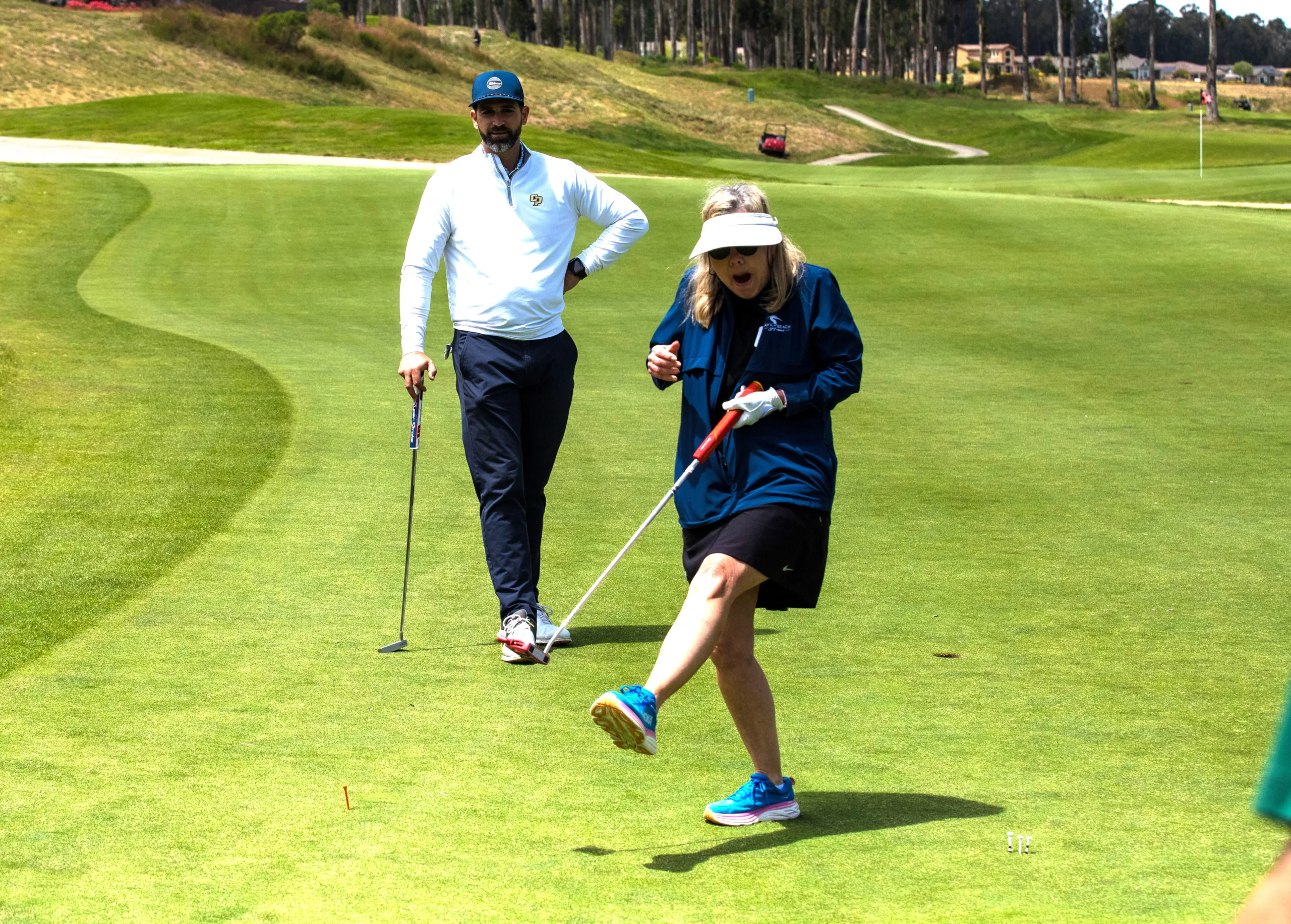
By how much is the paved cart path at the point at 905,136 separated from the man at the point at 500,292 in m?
66.4

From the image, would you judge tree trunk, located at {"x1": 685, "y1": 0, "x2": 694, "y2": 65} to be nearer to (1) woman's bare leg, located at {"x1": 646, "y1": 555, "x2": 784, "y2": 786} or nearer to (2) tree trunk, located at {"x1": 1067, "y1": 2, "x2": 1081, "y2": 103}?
(2) tree trunk, located at {"x1": 1067, "y1": 2, "x2": 1081, "y2": 103}

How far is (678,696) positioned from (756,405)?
1.69 meters

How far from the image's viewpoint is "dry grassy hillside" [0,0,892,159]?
58594mm

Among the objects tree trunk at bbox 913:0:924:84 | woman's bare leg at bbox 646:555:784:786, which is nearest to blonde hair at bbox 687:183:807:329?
woman's bare leg at bbox 646:555:784:786

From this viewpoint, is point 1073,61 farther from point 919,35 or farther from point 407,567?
point 407,567

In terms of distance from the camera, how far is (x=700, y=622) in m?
4.31

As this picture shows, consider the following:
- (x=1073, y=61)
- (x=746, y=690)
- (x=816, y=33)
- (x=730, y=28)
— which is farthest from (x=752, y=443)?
(x=730, y=28)

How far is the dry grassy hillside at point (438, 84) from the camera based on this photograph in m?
58.6

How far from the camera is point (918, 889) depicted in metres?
3.85

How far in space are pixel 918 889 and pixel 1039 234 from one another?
68.1 ft

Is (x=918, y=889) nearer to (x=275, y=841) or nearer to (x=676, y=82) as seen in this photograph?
(x=275, y=841)

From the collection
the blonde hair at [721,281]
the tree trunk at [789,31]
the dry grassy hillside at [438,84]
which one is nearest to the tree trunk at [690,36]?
the tree trunk at [789,31]

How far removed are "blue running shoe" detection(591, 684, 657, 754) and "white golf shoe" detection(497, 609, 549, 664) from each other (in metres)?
1.83

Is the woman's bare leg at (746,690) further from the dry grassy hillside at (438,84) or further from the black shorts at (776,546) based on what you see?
the dry grassy hillside at (438,84)
